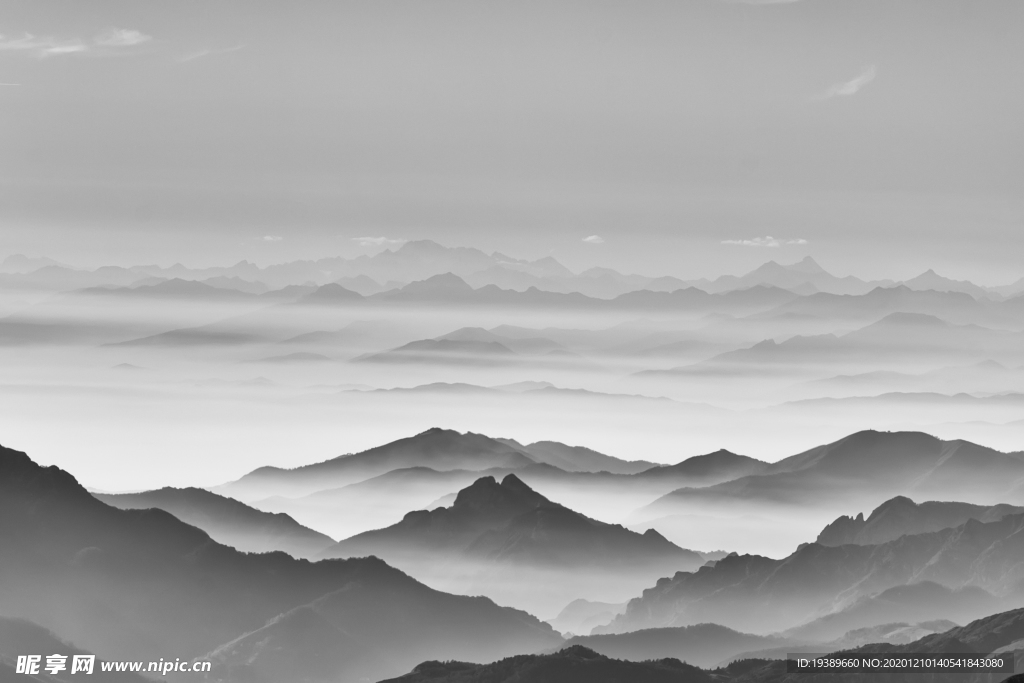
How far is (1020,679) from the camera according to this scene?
337ft
